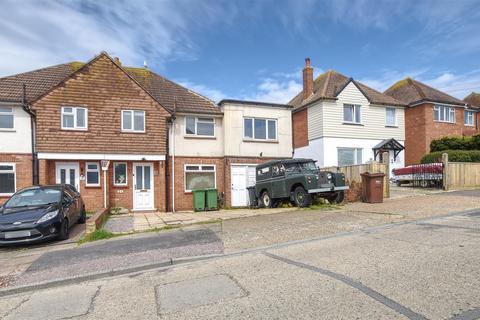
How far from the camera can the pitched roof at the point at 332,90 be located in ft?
74.9

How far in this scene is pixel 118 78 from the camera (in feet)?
53.6

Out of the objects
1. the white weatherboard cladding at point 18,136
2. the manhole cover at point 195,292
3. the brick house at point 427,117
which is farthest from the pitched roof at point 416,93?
the manhole cover at point 195,292

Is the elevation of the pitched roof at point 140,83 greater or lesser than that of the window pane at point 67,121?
greater

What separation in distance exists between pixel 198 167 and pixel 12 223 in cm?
999

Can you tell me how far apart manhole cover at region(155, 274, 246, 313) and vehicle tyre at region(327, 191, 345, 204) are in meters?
9.20

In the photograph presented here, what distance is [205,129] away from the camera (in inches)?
720

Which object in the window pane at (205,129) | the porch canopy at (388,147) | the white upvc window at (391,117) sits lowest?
the porch canopy at (388,147)

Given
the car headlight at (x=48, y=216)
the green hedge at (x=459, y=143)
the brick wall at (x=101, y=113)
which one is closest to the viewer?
the car headlight at (x=48, y=216)

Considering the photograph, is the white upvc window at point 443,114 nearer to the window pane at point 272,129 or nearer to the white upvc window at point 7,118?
the window pane at point 272,129

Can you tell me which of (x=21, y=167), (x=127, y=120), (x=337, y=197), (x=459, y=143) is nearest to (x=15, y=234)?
(x=21, y=167)

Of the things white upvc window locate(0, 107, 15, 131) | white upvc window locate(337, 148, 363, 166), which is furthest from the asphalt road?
white upvc window locate(337, 148, 363, 166)

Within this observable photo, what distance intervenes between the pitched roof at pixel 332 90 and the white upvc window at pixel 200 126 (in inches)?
306

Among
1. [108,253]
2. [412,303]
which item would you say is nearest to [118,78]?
[108,253]

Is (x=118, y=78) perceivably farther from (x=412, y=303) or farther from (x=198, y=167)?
(x=412, y=303)
